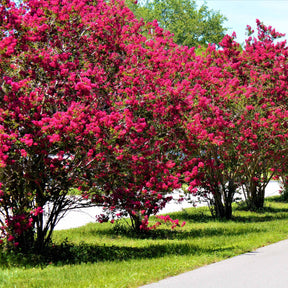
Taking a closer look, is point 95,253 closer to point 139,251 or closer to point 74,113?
point 139,251

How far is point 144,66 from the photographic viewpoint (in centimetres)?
982

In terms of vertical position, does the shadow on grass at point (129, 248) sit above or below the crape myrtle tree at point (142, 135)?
below

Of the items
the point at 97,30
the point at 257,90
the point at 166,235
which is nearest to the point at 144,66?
the point at 97,30

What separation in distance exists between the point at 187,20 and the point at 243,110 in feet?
140

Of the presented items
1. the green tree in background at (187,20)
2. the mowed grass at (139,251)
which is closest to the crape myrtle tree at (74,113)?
the mowed grass at (139,251)

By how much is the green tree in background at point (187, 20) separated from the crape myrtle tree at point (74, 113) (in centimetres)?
4543

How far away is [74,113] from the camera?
25.2 feet

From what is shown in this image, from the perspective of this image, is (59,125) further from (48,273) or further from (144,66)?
(144,66)

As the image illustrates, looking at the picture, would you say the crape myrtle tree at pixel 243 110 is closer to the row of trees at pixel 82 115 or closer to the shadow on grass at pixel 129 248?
the shadow on grass at pixel 129 248

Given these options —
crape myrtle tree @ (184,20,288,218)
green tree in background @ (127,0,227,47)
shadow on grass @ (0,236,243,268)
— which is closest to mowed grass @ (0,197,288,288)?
shadow on grass @ (0,236,243,268)

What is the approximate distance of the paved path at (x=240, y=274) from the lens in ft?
21.3

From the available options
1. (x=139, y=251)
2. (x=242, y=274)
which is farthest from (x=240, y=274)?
(x=139, y=251)

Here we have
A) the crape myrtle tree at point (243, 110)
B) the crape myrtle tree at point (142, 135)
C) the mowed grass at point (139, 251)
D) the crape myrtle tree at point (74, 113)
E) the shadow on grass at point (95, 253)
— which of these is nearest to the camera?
the mowed grass at point (139, 251)

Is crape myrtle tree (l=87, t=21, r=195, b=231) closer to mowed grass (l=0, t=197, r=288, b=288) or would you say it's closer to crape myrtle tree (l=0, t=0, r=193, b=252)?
crape myrtle tree (l=0, t=0, r=193, b=252)
